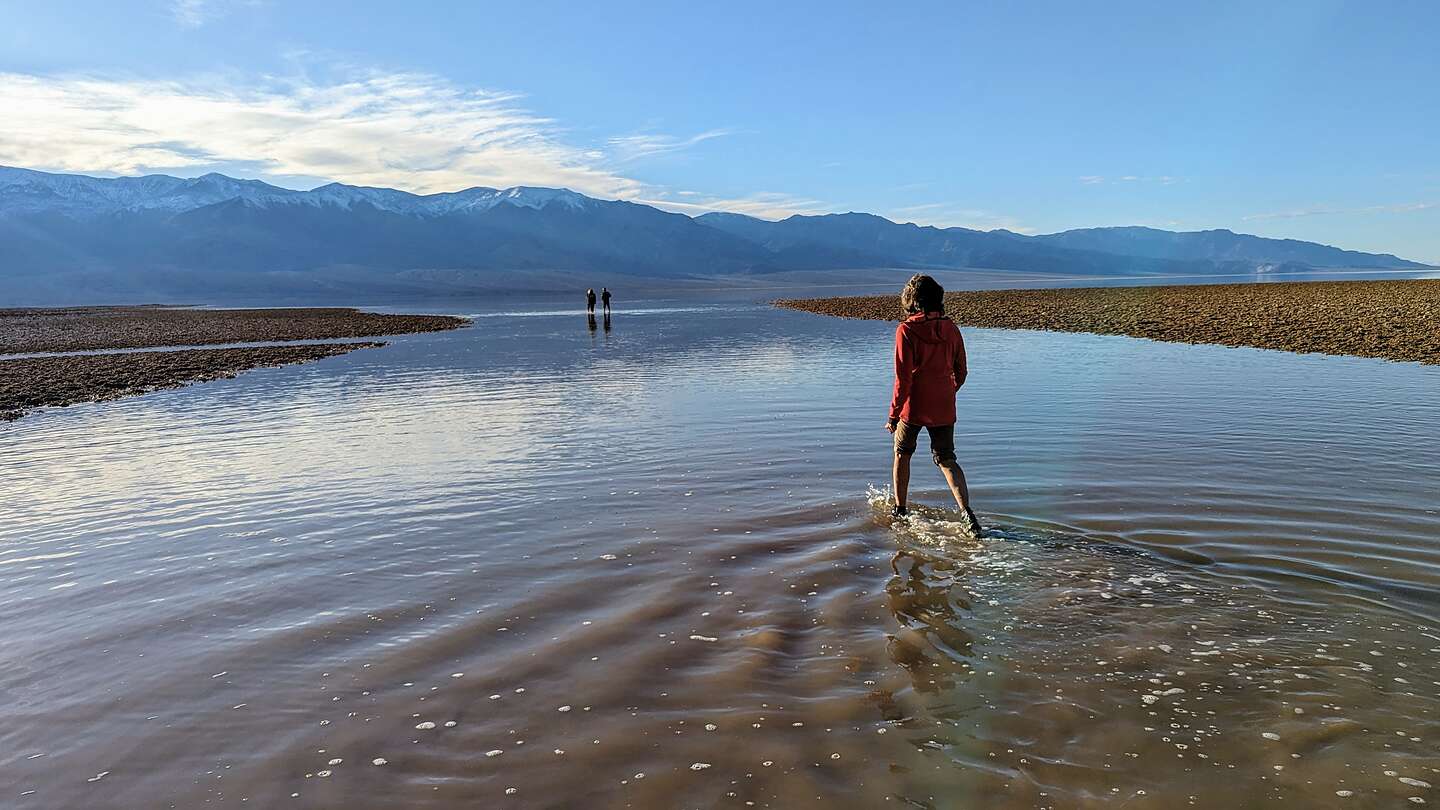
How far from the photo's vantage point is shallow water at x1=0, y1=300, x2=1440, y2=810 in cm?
433

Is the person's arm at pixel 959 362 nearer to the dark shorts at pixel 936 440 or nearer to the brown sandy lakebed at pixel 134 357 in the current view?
the dark shorts at pixel 936 440

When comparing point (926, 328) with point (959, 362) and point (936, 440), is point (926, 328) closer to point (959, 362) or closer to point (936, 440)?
point (959, 362)

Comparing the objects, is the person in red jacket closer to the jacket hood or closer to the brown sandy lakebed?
the jacket hood

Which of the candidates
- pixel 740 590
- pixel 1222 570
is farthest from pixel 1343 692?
pixel 740 590

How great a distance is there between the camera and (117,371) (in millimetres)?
29438

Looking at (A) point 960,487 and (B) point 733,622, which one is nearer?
(B) point 733,622

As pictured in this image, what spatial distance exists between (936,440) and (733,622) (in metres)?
3.41

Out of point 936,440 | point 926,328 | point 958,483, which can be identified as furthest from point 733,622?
point 926,328

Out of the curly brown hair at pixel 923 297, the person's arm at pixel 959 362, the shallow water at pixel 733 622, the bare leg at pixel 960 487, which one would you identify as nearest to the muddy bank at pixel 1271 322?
the shallow water at pixel 733 622

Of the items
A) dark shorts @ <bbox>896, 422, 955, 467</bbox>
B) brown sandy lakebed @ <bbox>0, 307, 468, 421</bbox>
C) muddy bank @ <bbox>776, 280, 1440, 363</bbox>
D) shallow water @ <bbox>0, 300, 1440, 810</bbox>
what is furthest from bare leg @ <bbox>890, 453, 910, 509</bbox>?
brown sandy lakebed @ <bbox>0, 307, 468, 421</bbox>

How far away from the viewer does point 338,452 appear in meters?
14.0

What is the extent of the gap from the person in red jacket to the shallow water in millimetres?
677

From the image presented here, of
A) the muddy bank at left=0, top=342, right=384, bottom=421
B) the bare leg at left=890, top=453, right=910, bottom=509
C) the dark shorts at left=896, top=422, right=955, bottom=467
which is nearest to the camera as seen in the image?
the dark shorts at left=896, top=422, right=955, bottom=467

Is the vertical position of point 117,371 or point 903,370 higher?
point 903,370
